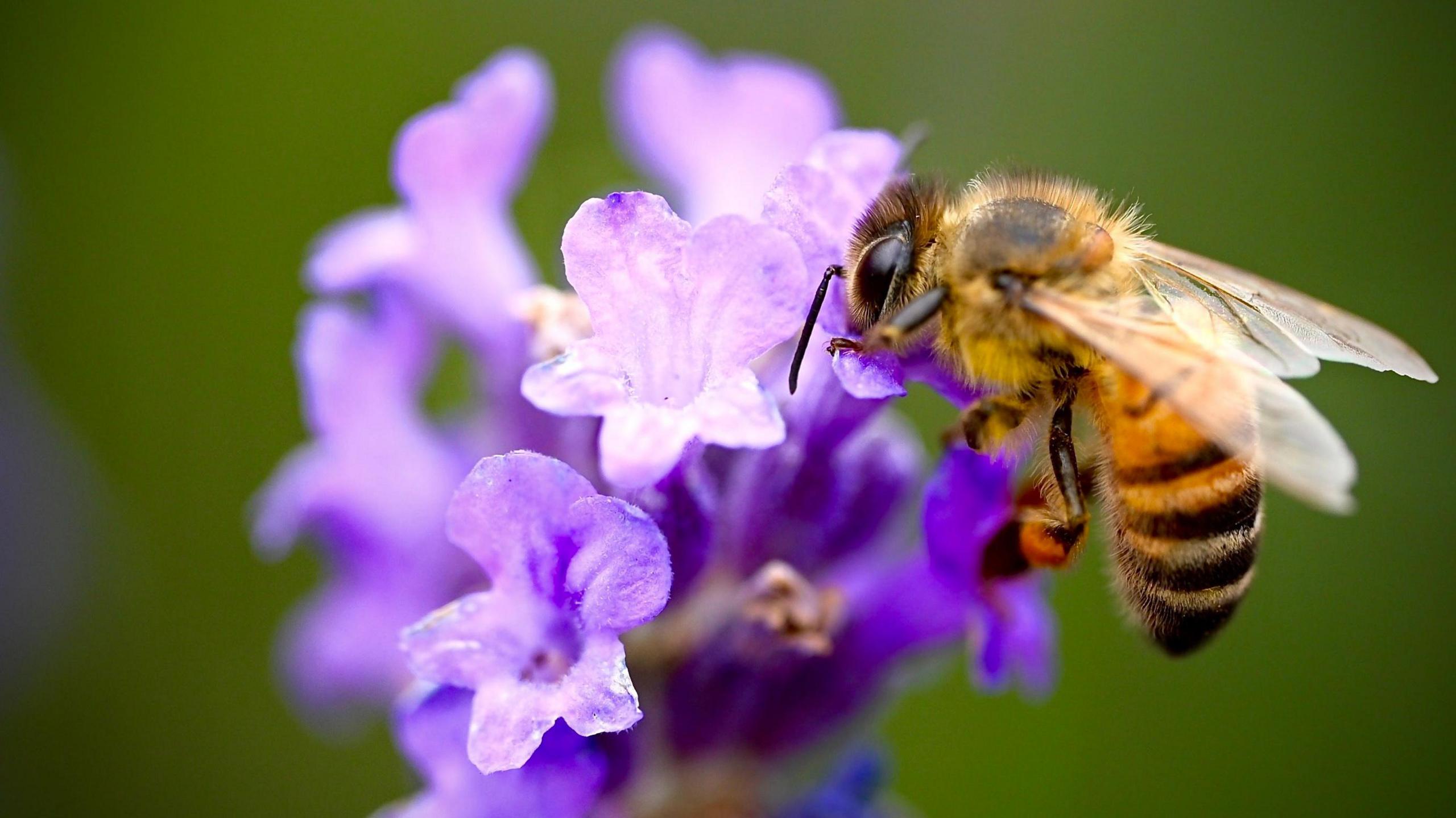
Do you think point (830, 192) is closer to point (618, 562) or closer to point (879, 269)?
point (879, 269)

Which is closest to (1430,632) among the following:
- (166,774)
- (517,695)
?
(517,695)

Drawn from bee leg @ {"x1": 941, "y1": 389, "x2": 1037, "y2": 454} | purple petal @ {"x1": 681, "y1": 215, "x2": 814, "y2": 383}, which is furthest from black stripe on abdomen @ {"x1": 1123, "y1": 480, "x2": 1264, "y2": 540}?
purple petal @ {"x1": 681, "y1": 215, "x2": 814, "y2": 383}

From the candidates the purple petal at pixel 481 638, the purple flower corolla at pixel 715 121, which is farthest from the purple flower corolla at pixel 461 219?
the purple petal at pixel 481 638

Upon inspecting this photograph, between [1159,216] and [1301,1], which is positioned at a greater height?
[1301,1]

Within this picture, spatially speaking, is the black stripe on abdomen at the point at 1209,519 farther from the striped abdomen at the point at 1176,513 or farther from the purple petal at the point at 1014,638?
the purple petal at the point at 1014,638

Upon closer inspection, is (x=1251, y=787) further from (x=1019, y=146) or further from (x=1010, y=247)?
(x=1010, y=247)

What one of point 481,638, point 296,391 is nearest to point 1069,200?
point 481,638
